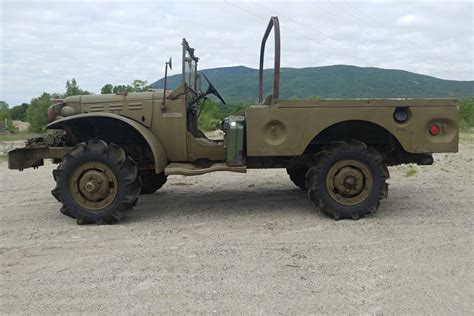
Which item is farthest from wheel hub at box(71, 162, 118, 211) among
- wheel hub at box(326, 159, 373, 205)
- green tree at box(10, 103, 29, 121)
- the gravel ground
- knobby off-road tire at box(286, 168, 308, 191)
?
green tree at box(10, 103, 29, 121)

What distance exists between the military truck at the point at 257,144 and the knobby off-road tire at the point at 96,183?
0.5 inches

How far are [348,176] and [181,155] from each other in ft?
7.31

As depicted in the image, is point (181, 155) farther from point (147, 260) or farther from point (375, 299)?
point (375, 299)

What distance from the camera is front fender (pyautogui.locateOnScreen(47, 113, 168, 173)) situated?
238 inches

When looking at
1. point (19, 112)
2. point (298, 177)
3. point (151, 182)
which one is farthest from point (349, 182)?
point (19, 112)

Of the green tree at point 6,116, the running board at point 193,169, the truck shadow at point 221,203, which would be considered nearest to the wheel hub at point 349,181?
the truck shadow at point 221,203

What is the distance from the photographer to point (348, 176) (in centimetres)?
607

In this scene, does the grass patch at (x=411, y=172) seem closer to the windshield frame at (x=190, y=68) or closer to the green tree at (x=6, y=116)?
the windshield frame at (x=190, y=68)

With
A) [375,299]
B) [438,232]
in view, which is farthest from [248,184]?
[375,299]

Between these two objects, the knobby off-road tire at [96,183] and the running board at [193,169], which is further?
the running board at [193,169]

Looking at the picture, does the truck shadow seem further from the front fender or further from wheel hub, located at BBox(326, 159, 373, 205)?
the front fender

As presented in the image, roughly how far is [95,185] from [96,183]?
30 mm

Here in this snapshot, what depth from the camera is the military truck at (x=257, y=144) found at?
19.6 ft

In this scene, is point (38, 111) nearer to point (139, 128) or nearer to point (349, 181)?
point (139, 128)
